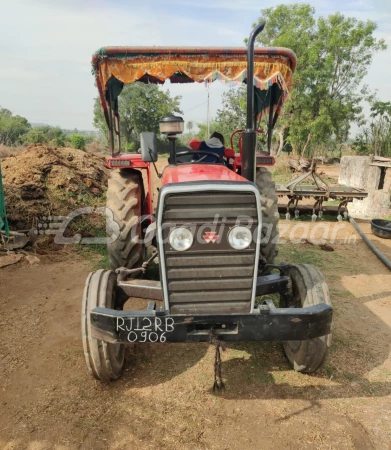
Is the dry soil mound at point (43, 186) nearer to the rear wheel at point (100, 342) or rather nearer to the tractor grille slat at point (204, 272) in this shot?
the rear wheel at point (100, 342)

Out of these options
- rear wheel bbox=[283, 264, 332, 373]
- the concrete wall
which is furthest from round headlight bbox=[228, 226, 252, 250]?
the concrete wall

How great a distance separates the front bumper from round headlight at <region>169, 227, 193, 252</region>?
459 millimetres

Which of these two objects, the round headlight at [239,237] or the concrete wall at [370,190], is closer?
the round headlight at [239,237]

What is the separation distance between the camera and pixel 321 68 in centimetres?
2450

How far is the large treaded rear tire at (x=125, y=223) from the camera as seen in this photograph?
152 inches

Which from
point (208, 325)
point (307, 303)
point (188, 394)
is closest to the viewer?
point (208, 325)

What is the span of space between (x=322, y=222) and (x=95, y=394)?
290 inches

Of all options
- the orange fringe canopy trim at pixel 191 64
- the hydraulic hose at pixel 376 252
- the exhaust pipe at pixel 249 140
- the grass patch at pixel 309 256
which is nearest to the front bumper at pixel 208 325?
the exhaust pipe at pixel 249 140

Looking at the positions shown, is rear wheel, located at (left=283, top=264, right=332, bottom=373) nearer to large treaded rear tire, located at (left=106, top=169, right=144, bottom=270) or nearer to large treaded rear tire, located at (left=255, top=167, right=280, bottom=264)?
large treaded rear tire, located at (left=255, top=167, right=280, bottom=264)

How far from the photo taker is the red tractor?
8.49 feet

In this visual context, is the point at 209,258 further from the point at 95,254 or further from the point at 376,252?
the point at 376,252

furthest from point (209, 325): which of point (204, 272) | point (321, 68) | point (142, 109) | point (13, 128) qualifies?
point (13, 128)

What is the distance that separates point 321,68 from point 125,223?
80.2 feet

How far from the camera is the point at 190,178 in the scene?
2.82 m
